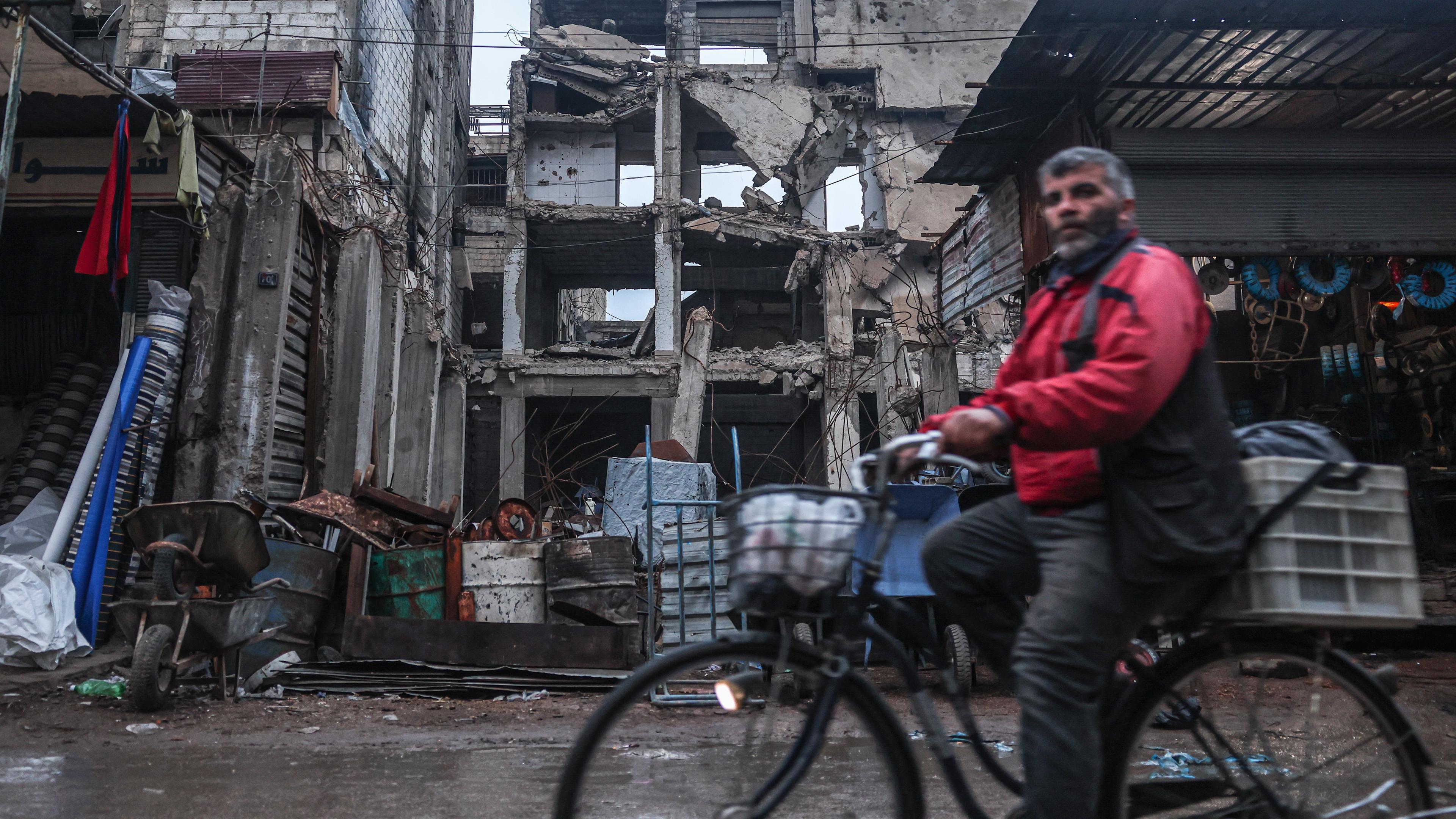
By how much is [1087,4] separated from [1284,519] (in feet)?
18.2

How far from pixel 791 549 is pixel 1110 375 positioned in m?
0.72

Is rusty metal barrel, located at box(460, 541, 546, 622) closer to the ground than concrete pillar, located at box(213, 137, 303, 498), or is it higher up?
closer to the ground

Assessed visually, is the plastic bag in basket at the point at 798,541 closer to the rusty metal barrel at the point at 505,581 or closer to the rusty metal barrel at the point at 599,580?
the rusty metal barrel at the point at 599,580

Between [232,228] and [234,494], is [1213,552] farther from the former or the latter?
[232,228]

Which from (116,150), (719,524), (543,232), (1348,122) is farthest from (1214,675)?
(543,232)

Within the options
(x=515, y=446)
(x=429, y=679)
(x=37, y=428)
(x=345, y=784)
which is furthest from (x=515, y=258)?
(x=345, y=784)

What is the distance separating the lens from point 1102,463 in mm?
1949

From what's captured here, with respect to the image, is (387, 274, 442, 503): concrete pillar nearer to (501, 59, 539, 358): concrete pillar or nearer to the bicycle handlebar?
(501, 59, 539, 358): concrete pillar

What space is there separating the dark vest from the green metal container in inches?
255

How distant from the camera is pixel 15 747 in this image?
4320 millimetres

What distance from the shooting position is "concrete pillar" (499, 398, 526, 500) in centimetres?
1977

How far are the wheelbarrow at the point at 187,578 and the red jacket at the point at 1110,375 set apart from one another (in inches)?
193

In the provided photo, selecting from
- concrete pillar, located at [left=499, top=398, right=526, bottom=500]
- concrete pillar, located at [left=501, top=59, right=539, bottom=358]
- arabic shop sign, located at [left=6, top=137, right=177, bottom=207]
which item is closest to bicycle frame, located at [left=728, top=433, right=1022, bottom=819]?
arabic shop sign, located at [left=6, top=137, right=177, bottom=207]

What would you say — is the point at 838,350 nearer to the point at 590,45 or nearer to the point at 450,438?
the point at 450,438
